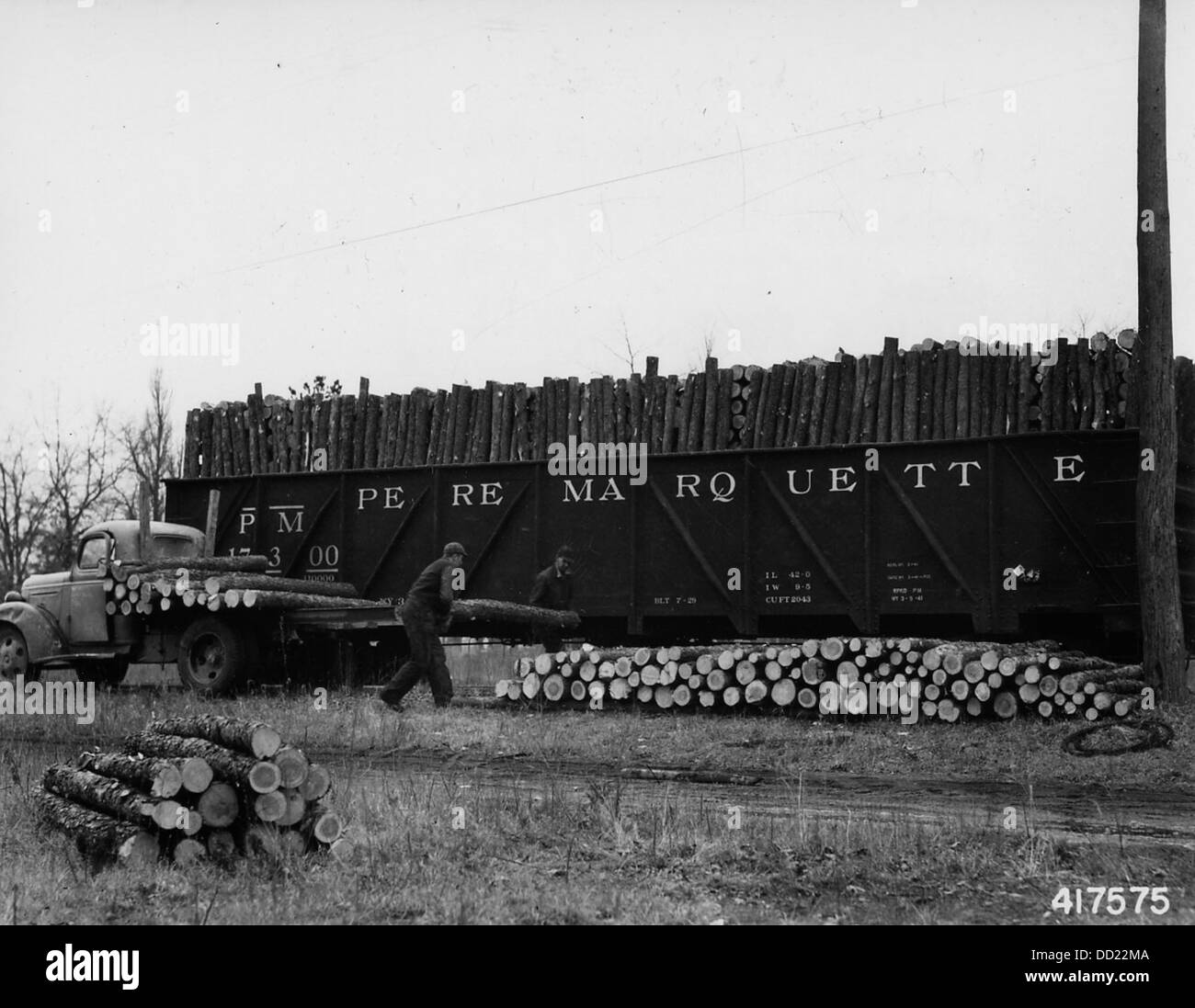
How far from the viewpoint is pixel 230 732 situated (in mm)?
8250

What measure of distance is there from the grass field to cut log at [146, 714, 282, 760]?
70 centimetres

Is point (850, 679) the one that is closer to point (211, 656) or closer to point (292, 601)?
point (292, 601)

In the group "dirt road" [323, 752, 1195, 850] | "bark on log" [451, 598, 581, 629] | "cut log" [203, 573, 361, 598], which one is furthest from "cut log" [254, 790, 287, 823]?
"cut log" [203, 573, 361, 598]

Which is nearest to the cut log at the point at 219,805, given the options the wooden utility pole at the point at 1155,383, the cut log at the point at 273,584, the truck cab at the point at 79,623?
the wooden utility pole at the point at 1155,383

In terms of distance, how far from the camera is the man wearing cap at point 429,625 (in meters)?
16.4

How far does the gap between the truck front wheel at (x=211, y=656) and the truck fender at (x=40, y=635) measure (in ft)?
5.68

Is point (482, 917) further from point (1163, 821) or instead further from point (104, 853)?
point (1163, 821)

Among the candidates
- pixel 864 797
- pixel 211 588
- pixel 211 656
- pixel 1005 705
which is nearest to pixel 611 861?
pixel 864 797

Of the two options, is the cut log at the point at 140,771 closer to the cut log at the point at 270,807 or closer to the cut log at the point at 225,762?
the cut log at the point at 225,762

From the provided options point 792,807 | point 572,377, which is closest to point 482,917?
point 792,807

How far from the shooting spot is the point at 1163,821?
9.22 m

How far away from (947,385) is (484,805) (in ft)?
30.1

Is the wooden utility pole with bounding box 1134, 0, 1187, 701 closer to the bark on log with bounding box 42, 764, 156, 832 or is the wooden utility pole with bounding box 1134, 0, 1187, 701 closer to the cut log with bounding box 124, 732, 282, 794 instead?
the cut log with bounding box 124, 732, 282, 794

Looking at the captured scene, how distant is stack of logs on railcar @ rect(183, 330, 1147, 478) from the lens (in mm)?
15836
